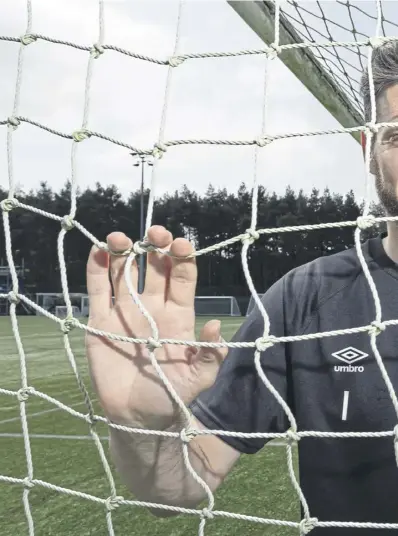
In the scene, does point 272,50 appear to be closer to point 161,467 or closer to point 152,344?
point 152,344

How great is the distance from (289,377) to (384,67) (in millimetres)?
630

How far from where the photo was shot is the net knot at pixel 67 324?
125cm

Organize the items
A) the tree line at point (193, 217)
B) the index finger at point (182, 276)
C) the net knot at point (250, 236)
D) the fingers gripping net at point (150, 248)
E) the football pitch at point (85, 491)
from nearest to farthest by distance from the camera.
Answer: the index finger at point (182, 276) < the fingers gripping net at point (150, 248) < the net knot at point (250, 236) < the football pitch at point (85, 491) < the tree line at point (193, 217)

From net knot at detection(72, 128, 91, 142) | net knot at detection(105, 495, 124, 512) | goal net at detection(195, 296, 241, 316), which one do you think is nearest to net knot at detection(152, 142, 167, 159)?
net knot at detection(72, 128, 91, 142)

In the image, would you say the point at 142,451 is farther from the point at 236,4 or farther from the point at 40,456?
the point at 40,456

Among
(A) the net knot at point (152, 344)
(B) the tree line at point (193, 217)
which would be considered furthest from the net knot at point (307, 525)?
(B) the tree line at point (193, 217)

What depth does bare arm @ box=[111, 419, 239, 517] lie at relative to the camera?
1.17 metres

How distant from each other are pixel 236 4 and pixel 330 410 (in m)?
0.81

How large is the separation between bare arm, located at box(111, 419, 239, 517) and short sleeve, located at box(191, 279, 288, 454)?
3 cm

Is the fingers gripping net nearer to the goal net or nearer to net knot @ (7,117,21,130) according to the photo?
net knot @ (7,117,21,130)

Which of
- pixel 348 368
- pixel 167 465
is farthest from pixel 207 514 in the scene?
pixel 348 368

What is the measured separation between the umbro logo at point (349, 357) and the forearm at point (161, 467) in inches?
11.1

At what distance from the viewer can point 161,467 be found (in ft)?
3.97

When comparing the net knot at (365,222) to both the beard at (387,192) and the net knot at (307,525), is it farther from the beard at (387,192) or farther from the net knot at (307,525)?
the net knot at (307,525)
